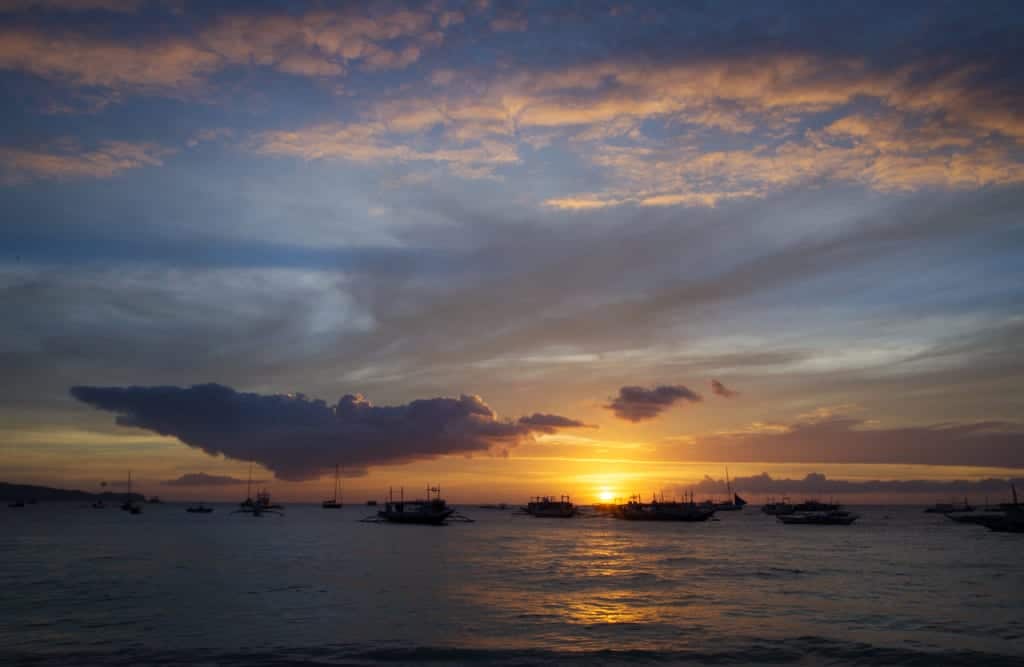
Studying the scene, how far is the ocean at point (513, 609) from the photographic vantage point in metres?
31.0

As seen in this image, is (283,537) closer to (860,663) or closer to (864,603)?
(864,603)

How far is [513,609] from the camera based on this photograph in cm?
4219

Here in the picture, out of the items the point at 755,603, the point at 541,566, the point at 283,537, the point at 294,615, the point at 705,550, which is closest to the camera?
the point at 294,615

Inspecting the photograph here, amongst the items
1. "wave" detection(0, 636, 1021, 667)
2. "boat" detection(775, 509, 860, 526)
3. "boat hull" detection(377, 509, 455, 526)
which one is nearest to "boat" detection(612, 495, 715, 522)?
"boat" detection(775, 509, 860, 526)

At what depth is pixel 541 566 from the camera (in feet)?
222

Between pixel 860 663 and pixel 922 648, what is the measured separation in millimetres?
4945

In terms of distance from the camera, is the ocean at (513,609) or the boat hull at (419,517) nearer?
the ocean at (513,609)

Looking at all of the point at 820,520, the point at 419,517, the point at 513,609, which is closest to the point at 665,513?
the point at 820,520

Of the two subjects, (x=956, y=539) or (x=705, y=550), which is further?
(x=956, y=539)

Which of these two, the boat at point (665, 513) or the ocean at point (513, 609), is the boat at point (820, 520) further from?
the ocean at point (513, 609)

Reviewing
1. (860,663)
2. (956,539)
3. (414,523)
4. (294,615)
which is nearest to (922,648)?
(860,663)

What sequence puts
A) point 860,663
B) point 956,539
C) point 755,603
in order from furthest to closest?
point 956,539
point 755,603
point 860,663

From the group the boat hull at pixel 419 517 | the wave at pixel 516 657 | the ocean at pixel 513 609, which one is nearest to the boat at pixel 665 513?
the boat hull at pixel 419 517

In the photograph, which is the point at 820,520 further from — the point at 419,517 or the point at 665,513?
the point at 419,517
